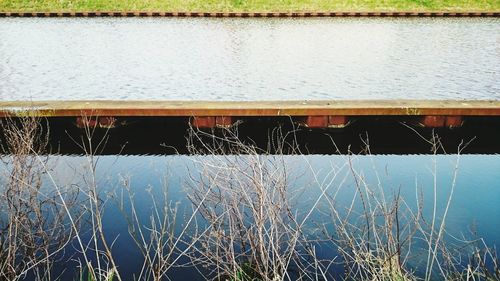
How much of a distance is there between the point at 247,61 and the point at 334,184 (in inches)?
370

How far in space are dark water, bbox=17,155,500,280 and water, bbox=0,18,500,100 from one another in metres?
3.28

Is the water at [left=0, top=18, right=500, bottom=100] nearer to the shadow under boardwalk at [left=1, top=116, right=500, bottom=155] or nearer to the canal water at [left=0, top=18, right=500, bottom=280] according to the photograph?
the canal water at [left=0, top=18, right=500, bottom=280]

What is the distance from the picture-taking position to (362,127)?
8586 millimetres

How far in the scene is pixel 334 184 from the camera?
6.50 m

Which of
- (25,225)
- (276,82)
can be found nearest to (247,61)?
(276,82)

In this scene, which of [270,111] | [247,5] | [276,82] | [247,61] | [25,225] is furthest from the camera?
[247,5]

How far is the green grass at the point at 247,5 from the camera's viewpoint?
32.2 metres

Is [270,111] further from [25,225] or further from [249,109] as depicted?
[25,225]

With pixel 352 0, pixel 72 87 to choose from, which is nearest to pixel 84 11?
pixel 352 0

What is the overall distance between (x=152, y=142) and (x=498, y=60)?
13.9 meters

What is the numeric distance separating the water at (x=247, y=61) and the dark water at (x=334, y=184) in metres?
3.28

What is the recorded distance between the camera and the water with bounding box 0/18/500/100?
11.1 metres

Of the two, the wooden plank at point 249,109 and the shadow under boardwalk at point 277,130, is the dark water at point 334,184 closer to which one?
the shadow under boardwalk at point 277,130

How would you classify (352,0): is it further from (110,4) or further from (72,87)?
(72,87)
